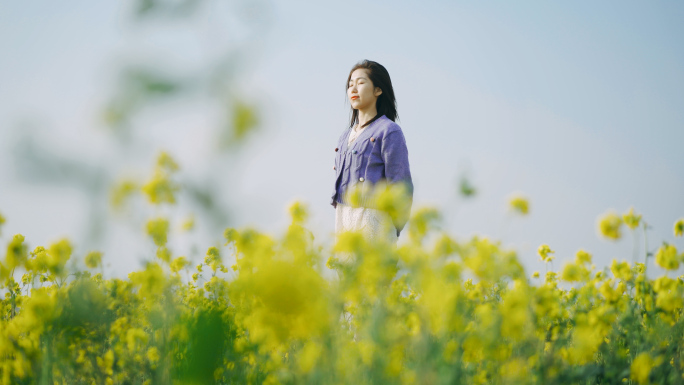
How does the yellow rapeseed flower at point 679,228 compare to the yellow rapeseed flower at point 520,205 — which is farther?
the yellow rapeseed flower at point 679,228

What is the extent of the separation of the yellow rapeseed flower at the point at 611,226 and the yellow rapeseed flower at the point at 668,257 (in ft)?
0.56

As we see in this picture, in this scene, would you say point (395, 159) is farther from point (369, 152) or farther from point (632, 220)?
point (632, 220)

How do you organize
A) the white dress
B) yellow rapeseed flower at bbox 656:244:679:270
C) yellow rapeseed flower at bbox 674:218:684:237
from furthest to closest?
the white dress, yellow rapeseed flower at bbox 674:218:684:237, yellow rapeseed flower at bbox 656:244:679:270

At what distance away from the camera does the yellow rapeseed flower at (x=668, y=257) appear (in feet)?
6.77

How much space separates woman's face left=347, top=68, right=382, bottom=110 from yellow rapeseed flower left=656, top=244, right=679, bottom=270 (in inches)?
87.7

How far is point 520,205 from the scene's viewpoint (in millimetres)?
2088

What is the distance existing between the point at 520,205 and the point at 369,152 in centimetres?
155

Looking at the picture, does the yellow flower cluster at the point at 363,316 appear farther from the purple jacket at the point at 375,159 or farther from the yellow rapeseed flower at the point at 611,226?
the purple jacket at the point at 375,159

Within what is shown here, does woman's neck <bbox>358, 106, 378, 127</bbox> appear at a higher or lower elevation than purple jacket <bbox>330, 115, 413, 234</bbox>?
higher

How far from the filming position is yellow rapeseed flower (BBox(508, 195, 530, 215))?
2.09 meters

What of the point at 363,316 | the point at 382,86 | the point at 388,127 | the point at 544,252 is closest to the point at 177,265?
the point at 363,316

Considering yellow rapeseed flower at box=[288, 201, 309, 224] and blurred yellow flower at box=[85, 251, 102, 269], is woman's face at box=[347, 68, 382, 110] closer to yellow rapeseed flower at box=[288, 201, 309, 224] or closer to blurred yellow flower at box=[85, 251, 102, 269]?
yellow rapeseed flower at box=[288, 201, 309, 224]

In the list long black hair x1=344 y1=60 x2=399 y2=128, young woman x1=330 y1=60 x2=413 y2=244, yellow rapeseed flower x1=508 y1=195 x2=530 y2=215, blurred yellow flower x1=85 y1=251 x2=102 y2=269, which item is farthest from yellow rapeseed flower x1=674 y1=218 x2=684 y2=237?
blurred yellow flower x1=85 y1=251 x2=102 y2=269

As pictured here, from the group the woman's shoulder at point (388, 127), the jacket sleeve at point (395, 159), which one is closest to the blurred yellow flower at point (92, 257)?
the jacket sleeve at point (395, 159)
